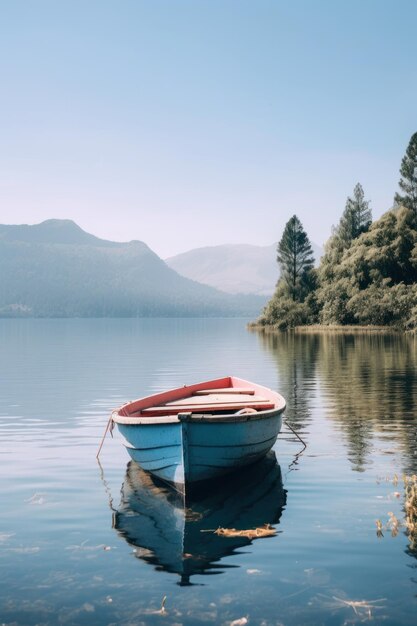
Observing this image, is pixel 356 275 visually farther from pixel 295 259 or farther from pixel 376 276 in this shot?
pixel 295 259

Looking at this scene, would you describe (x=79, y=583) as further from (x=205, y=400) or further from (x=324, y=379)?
(x=324, y=379)

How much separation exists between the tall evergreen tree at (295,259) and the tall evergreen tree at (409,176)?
63.7ft

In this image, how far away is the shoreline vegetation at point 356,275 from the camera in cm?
10500

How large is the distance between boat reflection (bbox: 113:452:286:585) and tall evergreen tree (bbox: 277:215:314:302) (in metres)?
110

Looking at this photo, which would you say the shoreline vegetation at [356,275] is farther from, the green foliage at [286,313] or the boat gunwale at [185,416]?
the boat gunwale at [185,416]

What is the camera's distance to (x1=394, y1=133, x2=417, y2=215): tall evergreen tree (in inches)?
4815

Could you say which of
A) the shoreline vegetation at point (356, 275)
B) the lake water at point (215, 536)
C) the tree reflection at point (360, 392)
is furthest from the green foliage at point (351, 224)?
the lake water at point (215, 536)

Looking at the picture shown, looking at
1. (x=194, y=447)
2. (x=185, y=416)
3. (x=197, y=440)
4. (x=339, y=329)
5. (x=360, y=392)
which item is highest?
(x=185, y=416)

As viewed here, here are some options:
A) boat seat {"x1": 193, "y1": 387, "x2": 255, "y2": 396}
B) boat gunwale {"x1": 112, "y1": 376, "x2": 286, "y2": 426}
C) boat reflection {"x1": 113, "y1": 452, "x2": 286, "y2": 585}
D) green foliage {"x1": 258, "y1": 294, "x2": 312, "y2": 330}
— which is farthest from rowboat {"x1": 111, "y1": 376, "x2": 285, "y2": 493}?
green foliage {"x1": 258, "y1": 294, "x2": 312, "y2": 330}

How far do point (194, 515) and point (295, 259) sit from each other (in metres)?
117

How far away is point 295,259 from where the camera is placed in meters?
130

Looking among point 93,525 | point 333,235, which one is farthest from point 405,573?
point 333,235

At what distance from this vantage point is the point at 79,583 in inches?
448

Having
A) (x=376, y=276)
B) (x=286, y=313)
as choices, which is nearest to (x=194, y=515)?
(x=376, y=276)
